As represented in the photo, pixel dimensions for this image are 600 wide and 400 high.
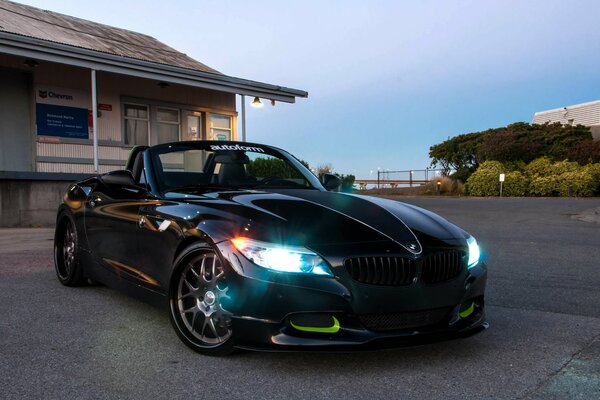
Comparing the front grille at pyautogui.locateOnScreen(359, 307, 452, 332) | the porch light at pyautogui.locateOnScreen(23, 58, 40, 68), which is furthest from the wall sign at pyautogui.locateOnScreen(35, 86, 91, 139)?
the front grille at pyautogui.locateOnScreen(359, 307, 452, 332)

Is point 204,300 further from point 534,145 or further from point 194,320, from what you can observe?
point 534,145

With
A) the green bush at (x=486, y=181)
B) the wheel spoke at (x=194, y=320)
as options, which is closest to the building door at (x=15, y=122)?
the wheel spoke at (x=194, y=320)

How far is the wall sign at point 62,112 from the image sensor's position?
43.7 feet

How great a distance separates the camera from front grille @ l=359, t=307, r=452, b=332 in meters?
2.84

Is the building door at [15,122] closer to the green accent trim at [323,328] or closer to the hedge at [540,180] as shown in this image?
the green accent trim at [323,328]

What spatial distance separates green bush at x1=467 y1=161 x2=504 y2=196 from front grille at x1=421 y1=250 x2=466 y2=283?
1123 inches

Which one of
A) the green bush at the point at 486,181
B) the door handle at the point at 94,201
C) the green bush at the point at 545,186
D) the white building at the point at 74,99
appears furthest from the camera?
the green bush at the point at 486,181

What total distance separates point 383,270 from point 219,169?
2029 mm

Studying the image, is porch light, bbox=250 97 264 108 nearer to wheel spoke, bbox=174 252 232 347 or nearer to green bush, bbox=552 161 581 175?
wheel spoke, bbox=174 252 232 347

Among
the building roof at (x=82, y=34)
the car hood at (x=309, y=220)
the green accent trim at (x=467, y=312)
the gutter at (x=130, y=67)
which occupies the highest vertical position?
the building roof at (x=82, y=34)

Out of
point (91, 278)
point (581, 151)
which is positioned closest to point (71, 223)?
point (91, 278)

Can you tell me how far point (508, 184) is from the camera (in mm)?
29766

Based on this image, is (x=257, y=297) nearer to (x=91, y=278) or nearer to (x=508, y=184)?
(x=91, y=278)

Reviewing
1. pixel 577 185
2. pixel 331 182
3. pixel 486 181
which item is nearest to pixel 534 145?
pixel 486 181
